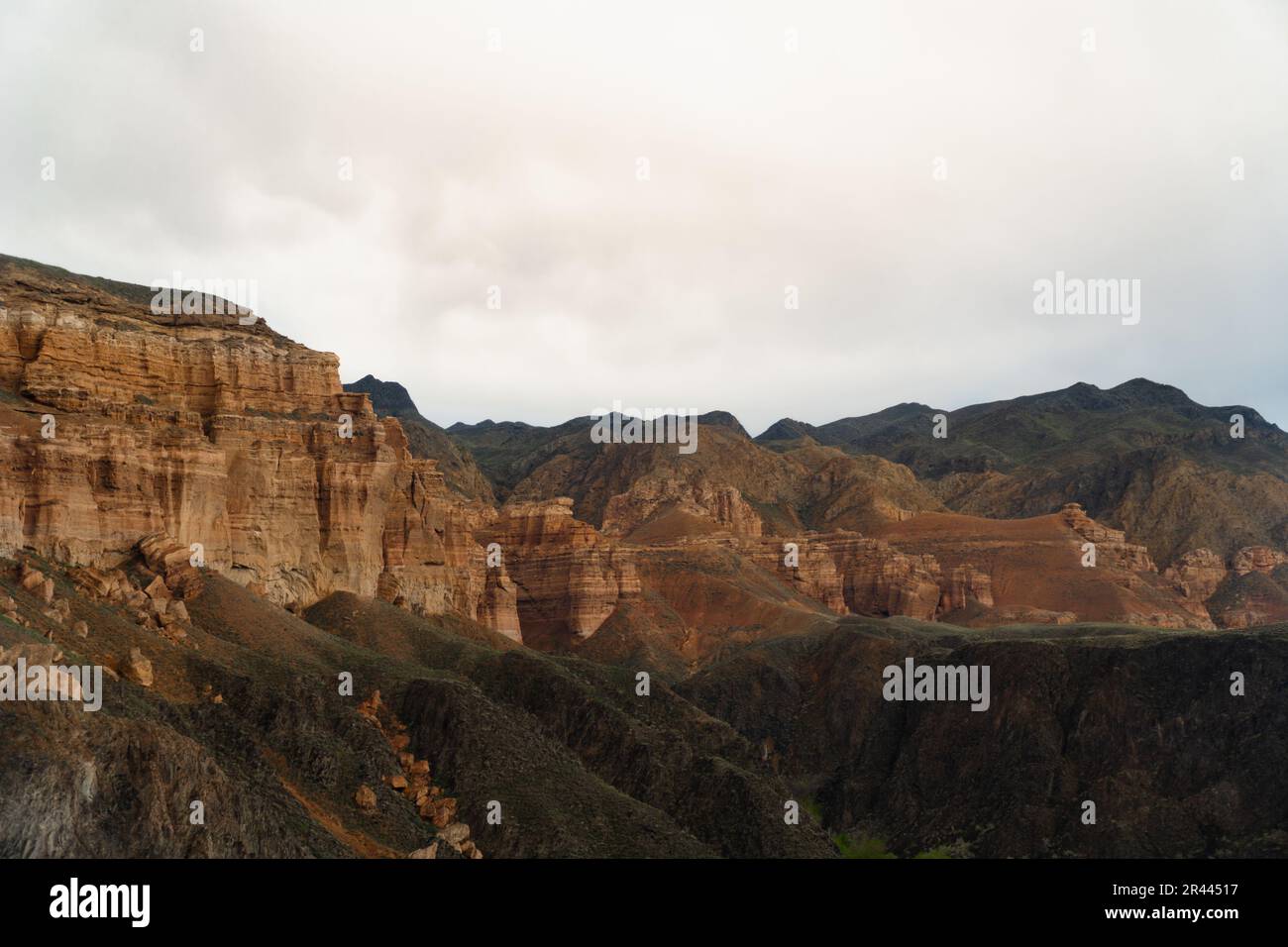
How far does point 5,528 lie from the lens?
7838cm

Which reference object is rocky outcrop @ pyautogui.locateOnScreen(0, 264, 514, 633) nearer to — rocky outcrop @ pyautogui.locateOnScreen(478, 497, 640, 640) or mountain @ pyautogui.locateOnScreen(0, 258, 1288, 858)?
mountain @ pyautogui.locateOnScreen(0, 258, 1288, 858)

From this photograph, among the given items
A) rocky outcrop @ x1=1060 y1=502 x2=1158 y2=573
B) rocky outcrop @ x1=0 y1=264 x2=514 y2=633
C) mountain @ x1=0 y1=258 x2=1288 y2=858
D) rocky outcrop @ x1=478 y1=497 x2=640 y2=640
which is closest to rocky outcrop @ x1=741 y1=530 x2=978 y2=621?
rocky outcrop @ x1=1060 y1=502 x2=1158 y2=573

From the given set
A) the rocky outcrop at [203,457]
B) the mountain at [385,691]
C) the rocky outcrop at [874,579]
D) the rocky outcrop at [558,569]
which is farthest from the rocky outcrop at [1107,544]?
the rocky outcrop at [203,457]

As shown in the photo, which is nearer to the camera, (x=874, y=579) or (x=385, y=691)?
(x=385, y=691)

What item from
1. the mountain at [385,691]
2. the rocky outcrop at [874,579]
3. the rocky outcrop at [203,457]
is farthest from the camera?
the rocky outcrop at [874,579]

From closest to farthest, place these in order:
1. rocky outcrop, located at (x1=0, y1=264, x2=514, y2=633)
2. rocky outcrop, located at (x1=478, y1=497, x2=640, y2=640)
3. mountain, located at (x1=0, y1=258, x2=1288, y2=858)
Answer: mountain, located at (x1=0, y1=258, x2=1288, y2=858), rocky outcrop, located at (x1=0, y1=264, x2=514, y2=633), rocky outcrop, located at (x1=478, y1=497, x2=640, y2=640)

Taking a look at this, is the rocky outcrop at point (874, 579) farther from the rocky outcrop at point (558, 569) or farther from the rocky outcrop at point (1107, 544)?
the rocky outcrop at point (558, 569)

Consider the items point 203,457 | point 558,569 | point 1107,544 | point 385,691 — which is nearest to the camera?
point 385,691

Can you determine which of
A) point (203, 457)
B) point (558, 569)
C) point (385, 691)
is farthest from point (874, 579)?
point (385, 691)

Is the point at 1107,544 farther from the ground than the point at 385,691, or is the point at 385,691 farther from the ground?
the point at 1107,544

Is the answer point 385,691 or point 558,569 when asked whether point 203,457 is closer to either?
point 385,691

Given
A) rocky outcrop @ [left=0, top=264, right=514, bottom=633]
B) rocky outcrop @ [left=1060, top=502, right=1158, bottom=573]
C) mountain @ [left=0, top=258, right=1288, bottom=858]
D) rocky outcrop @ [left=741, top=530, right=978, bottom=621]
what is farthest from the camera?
rocky outcrop @ [left=1060, top=502, right=1158, bottom=573]
